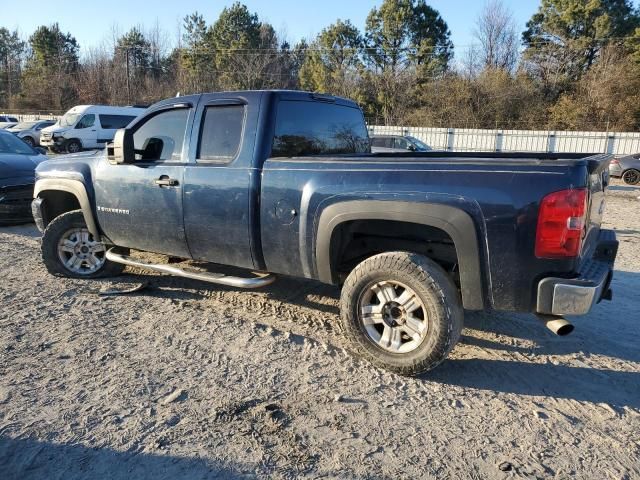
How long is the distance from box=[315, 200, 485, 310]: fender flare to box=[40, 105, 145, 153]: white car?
22.1m

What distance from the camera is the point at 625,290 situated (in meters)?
5.61

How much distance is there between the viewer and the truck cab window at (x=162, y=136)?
4680 mm

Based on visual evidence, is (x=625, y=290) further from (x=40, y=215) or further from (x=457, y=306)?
(x=40, y=215)

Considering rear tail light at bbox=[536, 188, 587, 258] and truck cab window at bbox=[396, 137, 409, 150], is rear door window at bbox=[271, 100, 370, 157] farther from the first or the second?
truck cab window at bbox=[396, 137, 409, 150]

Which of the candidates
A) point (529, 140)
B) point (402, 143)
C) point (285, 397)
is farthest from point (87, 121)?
point (285, 397)

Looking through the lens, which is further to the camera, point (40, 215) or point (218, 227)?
point (40, 215)

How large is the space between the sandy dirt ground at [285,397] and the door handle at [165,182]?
1174 mm

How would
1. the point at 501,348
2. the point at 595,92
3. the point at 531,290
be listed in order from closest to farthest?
the point at 531,290, the point at 501,348, the point at 595,92

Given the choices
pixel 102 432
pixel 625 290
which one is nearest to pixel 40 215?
pixel 102 432

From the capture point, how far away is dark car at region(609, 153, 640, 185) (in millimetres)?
18203

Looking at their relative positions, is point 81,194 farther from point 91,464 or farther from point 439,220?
point 439,220

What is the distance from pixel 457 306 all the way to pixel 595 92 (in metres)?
37.4

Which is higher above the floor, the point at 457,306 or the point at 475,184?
the point at 475,184

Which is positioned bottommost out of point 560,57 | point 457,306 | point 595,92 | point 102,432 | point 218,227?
point 102,432
